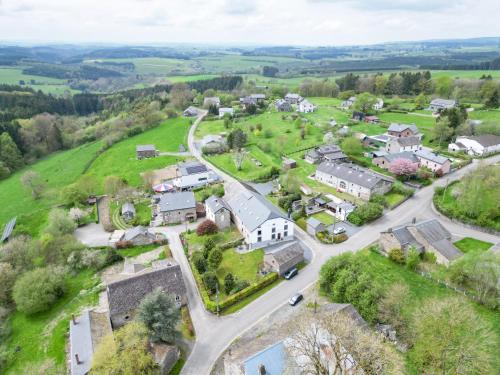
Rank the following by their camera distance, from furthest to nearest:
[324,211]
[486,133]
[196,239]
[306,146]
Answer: [306,146] → [486,133] → [324,211] → [196,239]

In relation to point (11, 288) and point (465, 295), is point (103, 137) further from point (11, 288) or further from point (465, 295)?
point (465, 295)

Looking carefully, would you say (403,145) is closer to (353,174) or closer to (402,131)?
(402,131)

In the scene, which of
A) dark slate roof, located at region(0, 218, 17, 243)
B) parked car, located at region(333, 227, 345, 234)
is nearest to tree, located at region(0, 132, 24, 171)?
dark slate roof, located at region(0, 218, 17, 243)

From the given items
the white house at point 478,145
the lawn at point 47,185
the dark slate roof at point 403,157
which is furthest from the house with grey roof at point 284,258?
the white house at point 478,145

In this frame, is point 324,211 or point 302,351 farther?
point 324,211

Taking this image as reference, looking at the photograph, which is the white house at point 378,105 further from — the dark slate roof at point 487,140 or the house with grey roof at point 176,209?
the house with grey roof at point 176,209

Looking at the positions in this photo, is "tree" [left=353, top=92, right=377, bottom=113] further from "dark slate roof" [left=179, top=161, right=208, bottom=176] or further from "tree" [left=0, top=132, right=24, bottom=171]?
"tree" [left=0, top=132, right=24, bottom=171]

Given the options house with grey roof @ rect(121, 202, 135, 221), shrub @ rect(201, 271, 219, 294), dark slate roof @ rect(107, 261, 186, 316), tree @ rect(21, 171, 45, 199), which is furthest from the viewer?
tree @ rect(21, 171, 45, 199)

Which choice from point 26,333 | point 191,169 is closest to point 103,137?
point 191,169
